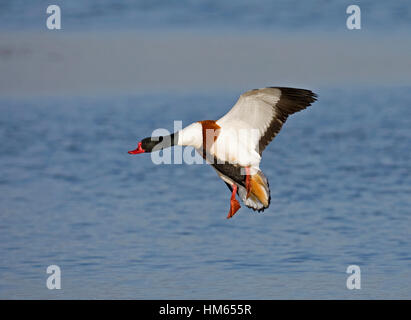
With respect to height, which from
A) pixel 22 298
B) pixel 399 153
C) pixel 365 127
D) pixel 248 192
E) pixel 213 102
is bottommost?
pixel 22 298

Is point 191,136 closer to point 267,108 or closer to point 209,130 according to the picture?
point 209,130

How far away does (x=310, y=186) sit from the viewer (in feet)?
39.1

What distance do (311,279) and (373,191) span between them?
3.47m

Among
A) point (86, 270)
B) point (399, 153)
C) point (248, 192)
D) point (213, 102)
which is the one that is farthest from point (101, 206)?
point (213, 102)

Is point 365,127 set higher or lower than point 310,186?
higher

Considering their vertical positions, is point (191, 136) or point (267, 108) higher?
point (267, 108)

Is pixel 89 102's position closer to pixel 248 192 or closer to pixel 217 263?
pixel 217 263

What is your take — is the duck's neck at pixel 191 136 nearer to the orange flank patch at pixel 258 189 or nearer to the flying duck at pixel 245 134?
the flying duck at pixel 245 134

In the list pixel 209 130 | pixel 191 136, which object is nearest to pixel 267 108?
pixel 209 130

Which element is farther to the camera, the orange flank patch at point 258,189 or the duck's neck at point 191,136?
the orange flank patch at point 258,189

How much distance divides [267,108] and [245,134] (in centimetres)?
30

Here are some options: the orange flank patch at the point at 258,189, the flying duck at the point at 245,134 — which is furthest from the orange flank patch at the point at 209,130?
the orange flank patch at the point at 258,189

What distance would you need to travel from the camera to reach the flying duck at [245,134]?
24.3 ft

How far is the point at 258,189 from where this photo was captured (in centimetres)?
770
